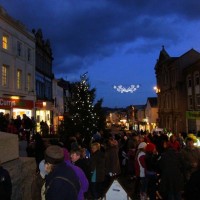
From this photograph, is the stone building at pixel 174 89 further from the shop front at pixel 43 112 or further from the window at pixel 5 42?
the window at pixel 5 42

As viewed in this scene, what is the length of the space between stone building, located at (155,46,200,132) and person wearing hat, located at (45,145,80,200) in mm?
47119

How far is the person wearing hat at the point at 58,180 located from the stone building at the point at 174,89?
47.1 m

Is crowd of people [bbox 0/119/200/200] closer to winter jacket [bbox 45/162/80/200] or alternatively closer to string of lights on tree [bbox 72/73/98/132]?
winter jacket [bbox 45/162/80/200]

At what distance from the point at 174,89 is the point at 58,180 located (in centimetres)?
5176

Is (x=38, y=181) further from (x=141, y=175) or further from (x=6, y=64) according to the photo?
(x=6, y=64)

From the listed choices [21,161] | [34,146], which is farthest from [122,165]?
Result: [21,161]

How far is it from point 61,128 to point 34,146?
487 inches

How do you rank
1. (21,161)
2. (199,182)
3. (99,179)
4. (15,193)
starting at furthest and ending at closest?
(99,179), (21,161), (15,193), (199,182)

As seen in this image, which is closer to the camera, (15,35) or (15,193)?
(15,193)

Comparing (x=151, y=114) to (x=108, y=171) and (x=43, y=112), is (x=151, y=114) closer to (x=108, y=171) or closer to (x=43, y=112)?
(x=43, y=112)

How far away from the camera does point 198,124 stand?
4650 centimetres

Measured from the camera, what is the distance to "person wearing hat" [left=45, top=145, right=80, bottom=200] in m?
3.83

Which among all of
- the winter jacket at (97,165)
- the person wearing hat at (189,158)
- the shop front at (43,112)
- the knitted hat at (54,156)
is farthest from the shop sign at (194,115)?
the knitted hat at (54,156)

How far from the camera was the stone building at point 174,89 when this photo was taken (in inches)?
2034
